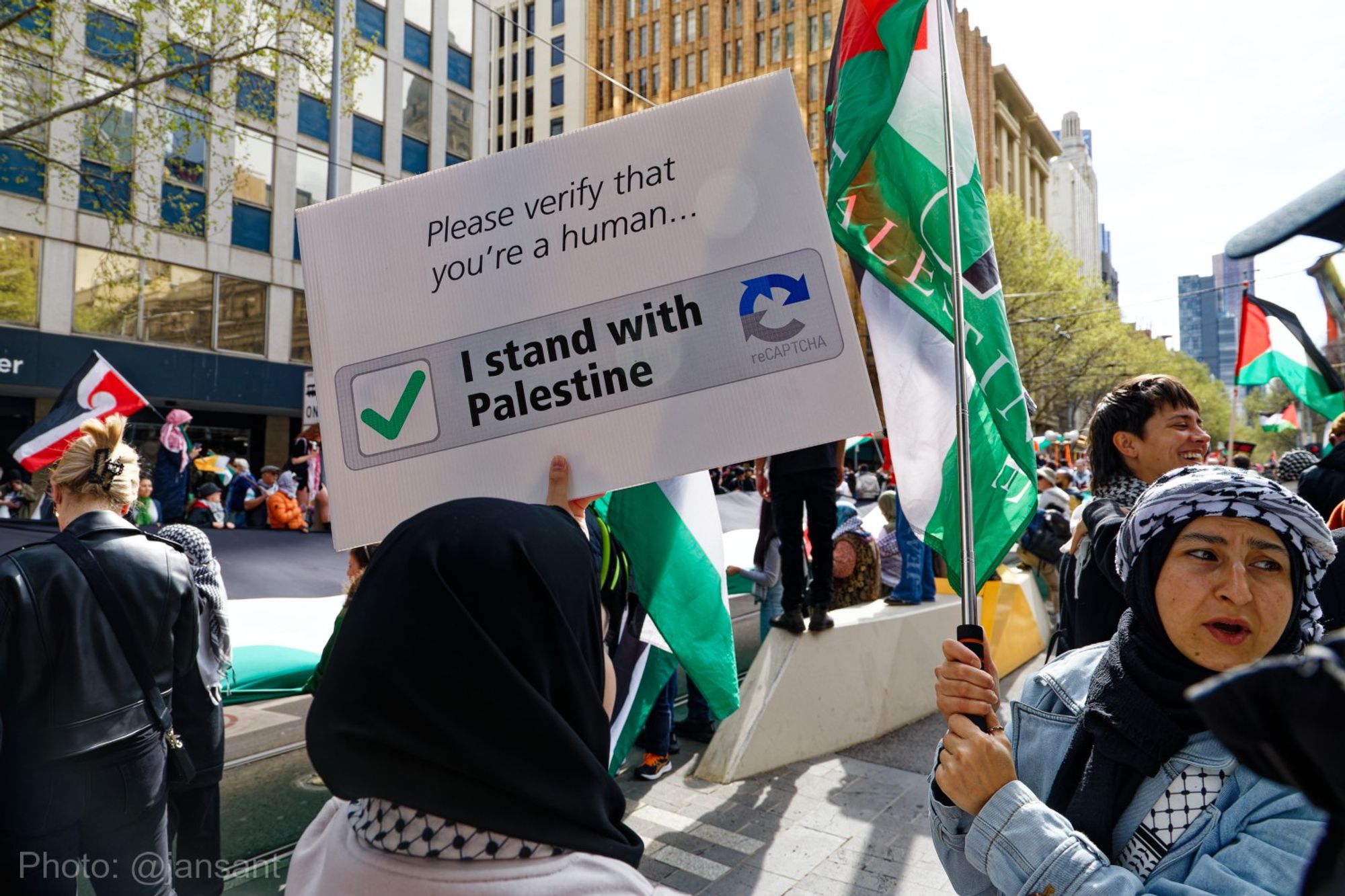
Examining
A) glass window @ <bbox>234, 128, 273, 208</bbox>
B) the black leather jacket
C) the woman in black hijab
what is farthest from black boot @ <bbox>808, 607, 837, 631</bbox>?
glass window @ <bbox>234, 128, 273, 208</bbox>

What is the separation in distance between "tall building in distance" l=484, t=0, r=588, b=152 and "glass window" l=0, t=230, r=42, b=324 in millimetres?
38493

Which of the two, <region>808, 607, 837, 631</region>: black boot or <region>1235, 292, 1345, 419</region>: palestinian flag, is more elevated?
<region>1235, 292, 1345, 419</region>: palestinian flag

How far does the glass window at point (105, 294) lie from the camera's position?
63.6 feet

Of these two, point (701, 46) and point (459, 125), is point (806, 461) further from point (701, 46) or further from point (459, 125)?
point (701, 46)

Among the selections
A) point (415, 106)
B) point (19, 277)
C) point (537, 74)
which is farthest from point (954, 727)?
point (537, 74)

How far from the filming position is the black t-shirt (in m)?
5.18

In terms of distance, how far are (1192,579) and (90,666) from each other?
9.63 feet

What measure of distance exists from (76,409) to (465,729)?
6.49m

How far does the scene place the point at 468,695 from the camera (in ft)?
4.14

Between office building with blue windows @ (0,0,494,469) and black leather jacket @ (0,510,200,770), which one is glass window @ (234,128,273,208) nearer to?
office building with blue windows @ (0,0,494,469)

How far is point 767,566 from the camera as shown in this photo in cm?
612

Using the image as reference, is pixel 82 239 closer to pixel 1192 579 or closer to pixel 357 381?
pixel 357 381

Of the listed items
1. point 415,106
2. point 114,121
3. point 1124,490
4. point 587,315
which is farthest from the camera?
point 415,106

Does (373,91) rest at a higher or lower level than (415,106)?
lower
